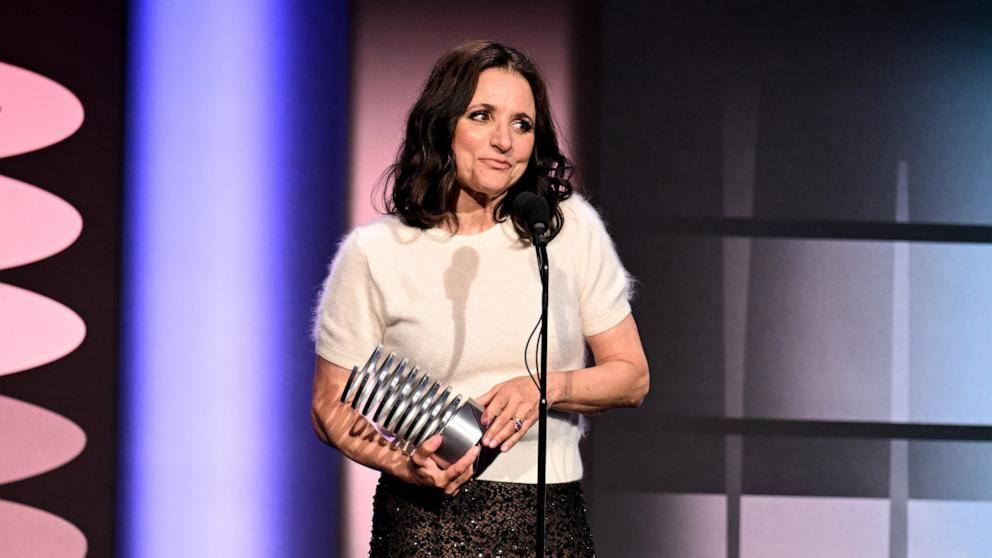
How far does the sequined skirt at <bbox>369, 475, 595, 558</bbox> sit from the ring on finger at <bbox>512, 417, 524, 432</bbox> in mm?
223

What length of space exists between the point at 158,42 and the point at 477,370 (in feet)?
6.86

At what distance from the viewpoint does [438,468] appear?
68.7 inches

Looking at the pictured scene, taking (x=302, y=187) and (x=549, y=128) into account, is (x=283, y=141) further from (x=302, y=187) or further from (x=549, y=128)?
(x=549, y=128)

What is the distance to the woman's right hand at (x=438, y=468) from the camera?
1.70m

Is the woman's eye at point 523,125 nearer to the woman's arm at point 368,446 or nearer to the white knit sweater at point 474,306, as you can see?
the white knit sweater at point 474,306

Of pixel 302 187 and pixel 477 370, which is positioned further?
pixel 302 187

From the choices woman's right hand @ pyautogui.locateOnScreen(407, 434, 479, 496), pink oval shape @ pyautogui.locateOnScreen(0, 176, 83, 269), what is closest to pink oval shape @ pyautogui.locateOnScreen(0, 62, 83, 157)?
pink oval shape @ pyautogui.locateOnScreen(0, 176, 83, 269)

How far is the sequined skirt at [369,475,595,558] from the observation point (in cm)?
192

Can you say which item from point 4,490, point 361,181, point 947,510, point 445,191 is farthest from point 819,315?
point 4,490

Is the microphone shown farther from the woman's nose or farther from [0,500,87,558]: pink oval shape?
[0,500,87,558]: pink oval shape

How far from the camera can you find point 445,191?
78.7 inches

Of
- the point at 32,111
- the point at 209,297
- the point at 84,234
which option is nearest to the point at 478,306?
the point at 209,297

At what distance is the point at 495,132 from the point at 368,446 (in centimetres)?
56

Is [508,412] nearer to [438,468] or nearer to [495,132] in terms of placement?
[438,468]
